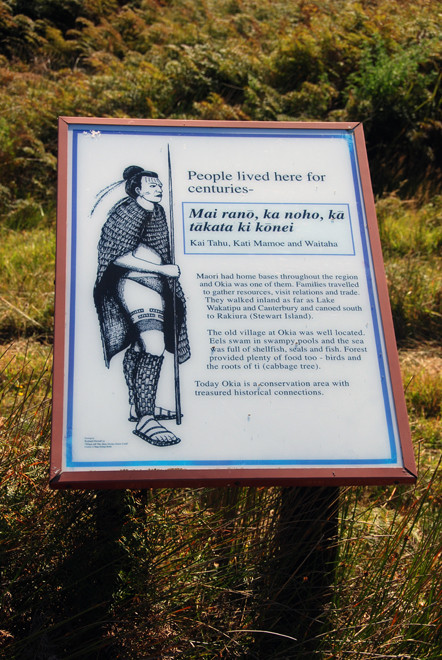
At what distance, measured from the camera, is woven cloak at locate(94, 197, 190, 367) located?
2.14 meters

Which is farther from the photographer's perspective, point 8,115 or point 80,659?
point 8,115

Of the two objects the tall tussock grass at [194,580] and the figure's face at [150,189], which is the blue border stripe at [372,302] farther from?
the figure's face at [150,189]

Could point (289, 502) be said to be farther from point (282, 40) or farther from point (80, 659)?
point (282, 40)

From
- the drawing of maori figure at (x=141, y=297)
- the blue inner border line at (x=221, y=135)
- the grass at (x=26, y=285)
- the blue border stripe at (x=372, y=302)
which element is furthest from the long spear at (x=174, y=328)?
the grass at (x=26, y=285)

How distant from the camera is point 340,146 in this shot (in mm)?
2516

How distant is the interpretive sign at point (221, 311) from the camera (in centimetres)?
202

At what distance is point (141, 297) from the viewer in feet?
7.23

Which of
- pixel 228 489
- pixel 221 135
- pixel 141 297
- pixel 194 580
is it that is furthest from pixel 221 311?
pixel 194 580

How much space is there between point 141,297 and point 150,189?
1.43 feet

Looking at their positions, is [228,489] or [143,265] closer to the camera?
[143,265]

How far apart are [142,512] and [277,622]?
2.05 feet

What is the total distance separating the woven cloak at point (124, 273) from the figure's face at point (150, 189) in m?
0.04

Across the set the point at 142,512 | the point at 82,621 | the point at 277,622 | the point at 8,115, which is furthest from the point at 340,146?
the point at 8,115

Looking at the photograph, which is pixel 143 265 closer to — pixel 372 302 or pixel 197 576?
pixel 372 302
